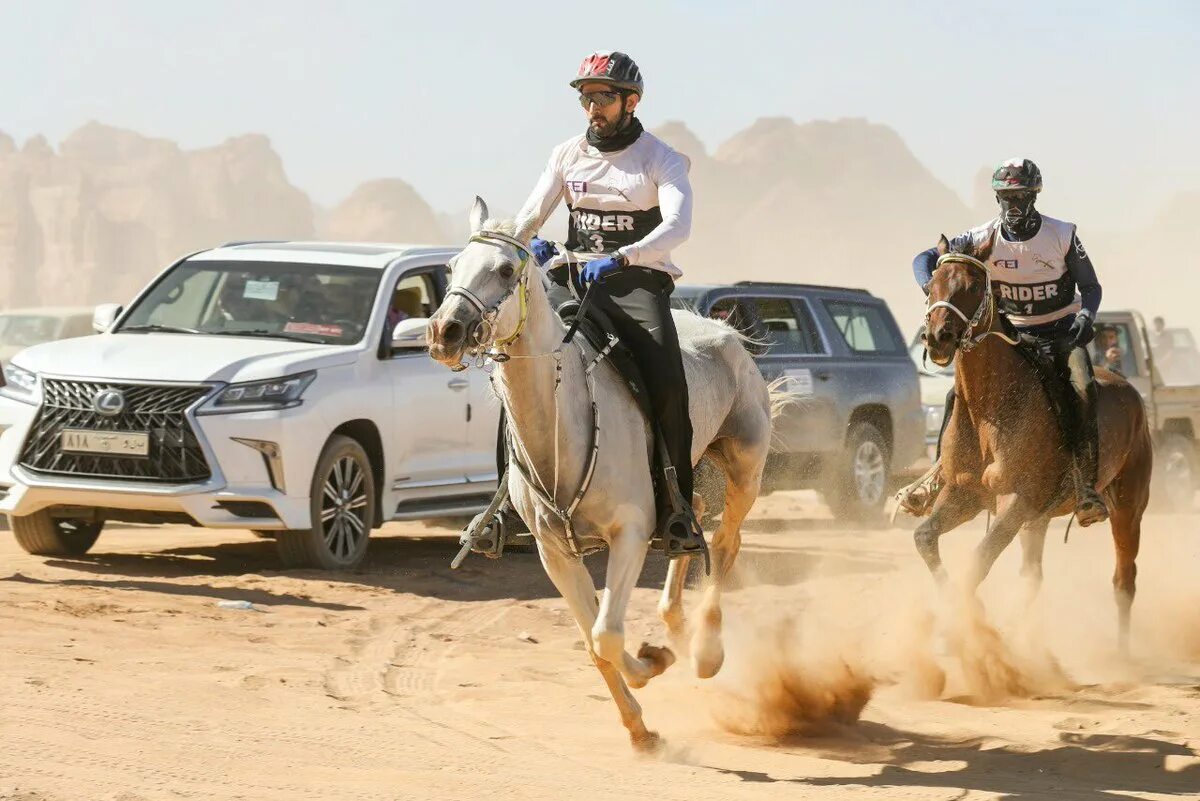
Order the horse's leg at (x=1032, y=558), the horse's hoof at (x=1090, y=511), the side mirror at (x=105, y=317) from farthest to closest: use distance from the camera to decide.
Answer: the side mirror at (x=105, y=317) < the horse's leg at (x=1032, y=558) < the horse's hoof at (x=1090, y=511)

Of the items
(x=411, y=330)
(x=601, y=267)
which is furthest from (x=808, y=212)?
(x=601, y=267)

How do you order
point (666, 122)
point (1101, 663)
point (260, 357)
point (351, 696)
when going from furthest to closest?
point (666, 122), point (260, 357), point (1101, 663), point (351, 696)

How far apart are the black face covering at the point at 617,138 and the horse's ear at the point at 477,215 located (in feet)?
3.45

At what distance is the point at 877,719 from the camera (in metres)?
8.55

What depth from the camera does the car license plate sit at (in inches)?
456

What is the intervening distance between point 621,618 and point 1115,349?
45.6ft

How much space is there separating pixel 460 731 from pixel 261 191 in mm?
149066

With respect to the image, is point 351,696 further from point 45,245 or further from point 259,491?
point 45,245

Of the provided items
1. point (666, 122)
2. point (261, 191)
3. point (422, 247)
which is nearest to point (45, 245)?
point (261, 191)

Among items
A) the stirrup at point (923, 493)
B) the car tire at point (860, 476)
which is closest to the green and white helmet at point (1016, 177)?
the stirrup at point (923, 493)

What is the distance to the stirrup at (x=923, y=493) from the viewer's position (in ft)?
34.6

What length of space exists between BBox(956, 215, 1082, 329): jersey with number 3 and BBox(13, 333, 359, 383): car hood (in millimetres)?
4556

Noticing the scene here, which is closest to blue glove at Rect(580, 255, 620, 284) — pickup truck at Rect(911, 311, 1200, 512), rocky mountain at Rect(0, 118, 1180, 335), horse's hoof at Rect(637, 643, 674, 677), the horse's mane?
the horse's mane

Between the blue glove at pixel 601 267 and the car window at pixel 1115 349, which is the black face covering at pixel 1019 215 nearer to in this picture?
the blue glove at pixel 601 267
